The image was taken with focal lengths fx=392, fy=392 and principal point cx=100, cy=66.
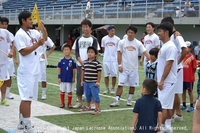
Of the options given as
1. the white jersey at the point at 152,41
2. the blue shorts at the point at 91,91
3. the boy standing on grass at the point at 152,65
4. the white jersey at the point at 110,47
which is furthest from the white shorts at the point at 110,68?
the blue shorts at the point at 91,91

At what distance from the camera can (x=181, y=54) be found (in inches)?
280

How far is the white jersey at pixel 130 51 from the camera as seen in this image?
9.34 metres

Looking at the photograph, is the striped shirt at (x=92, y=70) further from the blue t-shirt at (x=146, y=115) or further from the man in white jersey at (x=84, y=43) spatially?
the blue t-shirt at (x=146, y=115)

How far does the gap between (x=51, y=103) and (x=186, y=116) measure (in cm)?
331

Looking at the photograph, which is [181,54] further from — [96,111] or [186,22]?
[186,22]

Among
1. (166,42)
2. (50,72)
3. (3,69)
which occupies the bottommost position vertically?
A: (50,72)

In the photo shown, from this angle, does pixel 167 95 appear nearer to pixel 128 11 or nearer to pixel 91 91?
pixel 91 91

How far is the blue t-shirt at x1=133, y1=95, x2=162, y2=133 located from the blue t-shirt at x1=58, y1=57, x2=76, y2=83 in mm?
3914

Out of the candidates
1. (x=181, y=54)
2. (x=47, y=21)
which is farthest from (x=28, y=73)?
(x=47, y=21)

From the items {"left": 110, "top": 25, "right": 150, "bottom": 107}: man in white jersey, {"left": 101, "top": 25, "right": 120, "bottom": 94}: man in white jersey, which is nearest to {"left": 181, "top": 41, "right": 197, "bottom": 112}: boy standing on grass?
{"left": 110, "top": 25, "right": 150, "bottom": 107}: man in white jersey

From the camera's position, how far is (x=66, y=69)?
8977mm

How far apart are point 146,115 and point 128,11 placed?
23.3 metres

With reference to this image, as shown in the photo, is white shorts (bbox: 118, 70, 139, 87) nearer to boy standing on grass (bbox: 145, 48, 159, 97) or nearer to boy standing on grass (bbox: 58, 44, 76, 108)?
boy standing on grass (bbox: 145, 48, 159, 97)

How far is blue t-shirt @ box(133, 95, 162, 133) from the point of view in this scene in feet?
17.2
